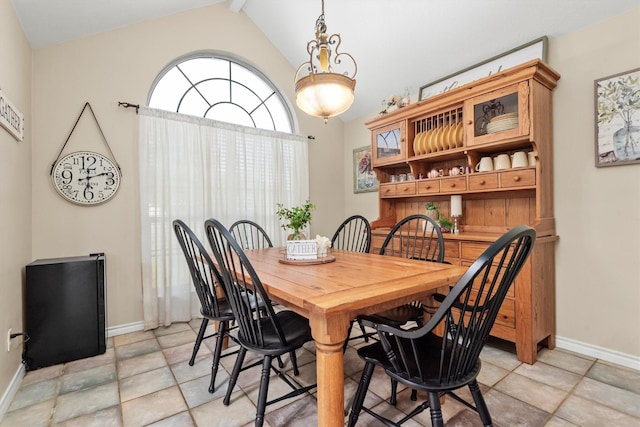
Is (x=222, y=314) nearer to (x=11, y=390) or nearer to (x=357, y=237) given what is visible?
(x=11, y=390)

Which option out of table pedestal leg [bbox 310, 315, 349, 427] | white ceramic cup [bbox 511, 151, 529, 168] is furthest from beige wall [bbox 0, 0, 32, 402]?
white ceramic cup [bbox 511, 151, 529, 168]

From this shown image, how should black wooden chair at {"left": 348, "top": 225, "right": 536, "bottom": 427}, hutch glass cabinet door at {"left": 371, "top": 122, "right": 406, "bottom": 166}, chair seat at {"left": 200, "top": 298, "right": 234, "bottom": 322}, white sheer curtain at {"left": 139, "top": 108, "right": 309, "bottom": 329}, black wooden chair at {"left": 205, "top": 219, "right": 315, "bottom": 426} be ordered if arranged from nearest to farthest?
1. black wooden chair at {"left": 348, "top": 225, "right": 536, "bottom": 427}
2. black wooden chair at {"left": 205, "top": 219, "right": 315, "bottom": 426}
3. chair seat at {"left": 200, "top": 298, "right": 234, "bottom": 322}
4. white sheer curtain at {"left": 139, "top": 108, "right": 309, "bottom": 329}
5. hutch glass cabinet door at {"left": 371, "top": 122, "right": 406, "bottom": 166}

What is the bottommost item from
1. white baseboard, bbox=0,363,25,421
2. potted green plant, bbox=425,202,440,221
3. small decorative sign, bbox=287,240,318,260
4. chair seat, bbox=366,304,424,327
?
white baseboard, bbox=0,363,25,421

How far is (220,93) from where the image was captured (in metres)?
3.48

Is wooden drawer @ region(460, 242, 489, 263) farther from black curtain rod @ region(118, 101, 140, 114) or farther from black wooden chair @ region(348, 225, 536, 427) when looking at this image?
black curtain rod @ region(118, 101, 140, 114)

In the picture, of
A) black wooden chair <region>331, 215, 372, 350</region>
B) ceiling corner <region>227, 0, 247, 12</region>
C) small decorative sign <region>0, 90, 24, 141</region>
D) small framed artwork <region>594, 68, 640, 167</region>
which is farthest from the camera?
ceiling corner <region>227, 0, 247, 12</region>

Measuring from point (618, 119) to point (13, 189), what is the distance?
3.93 metres

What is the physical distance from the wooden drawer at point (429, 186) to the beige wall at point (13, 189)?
3.02 metres

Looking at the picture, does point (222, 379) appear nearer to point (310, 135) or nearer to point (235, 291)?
point (235, 291)

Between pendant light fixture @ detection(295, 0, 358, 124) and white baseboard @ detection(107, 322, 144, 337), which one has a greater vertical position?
pendant light fixture @ detection(295, 0, 358, 124)

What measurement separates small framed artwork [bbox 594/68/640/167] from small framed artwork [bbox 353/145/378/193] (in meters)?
2.12

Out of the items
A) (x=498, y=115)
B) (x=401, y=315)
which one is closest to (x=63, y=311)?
(x=401, y=315)

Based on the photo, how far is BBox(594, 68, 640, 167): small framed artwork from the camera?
2.04m

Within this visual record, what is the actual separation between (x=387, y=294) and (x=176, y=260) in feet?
7.92
